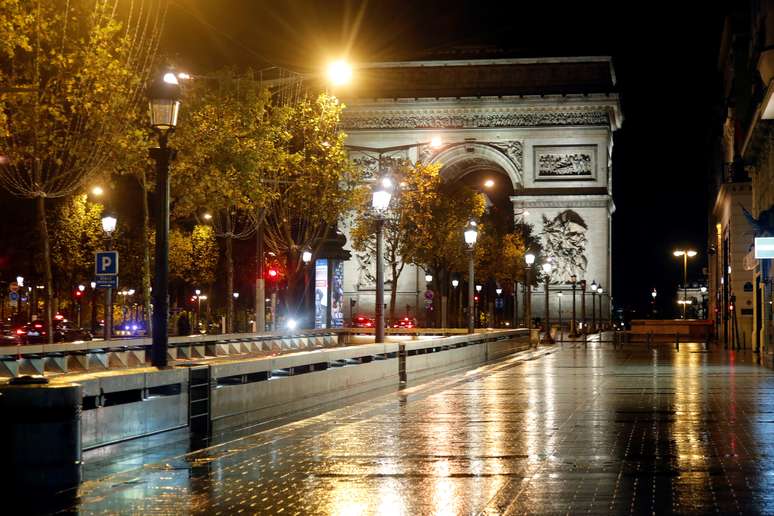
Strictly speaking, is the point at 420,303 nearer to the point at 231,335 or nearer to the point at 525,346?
the point at 525,346

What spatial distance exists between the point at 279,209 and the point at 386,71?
4317 centimetres

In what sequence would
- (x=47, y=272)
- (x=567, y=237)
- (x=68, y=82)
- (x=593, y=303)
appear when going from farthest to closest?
(x=567, y=237) < (x=593, y=303) < (x=47, y=272) < (x=68, y=82)

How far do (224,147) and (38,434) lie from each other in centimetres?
2966

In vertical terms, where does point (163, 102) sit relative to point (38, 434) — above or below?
above

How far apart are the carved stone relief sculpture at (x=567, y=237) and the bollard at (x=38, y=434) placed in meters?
76.7

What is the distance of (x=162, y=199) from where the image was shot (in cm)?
1745

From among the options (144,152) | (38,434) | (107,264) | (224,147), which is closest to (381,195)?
(107,264)

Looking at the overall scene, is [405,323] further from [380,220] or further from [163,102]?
[163,102]

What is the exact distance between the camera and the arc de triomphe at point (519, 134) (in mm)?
88500

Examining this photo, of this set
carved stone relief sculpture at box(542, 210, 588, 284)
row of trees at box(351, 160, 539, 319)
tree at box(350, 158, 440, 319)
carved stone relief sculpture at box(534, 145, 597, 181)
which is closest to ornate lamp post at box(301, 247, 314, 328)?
row of trees at box(351, 160, 539, 319)

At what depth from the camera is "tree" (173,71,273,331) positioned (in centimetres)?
4066

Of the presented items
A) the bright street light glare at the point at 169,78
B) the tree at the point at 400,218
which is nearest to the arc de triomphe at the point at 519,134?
the tree at the point at 400,218

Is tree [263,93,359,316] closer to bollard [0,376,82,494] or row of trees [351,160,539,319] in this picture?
row of trees [351,160,539,319]

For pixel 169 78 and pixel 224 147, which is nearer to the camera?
pixel 169 78
